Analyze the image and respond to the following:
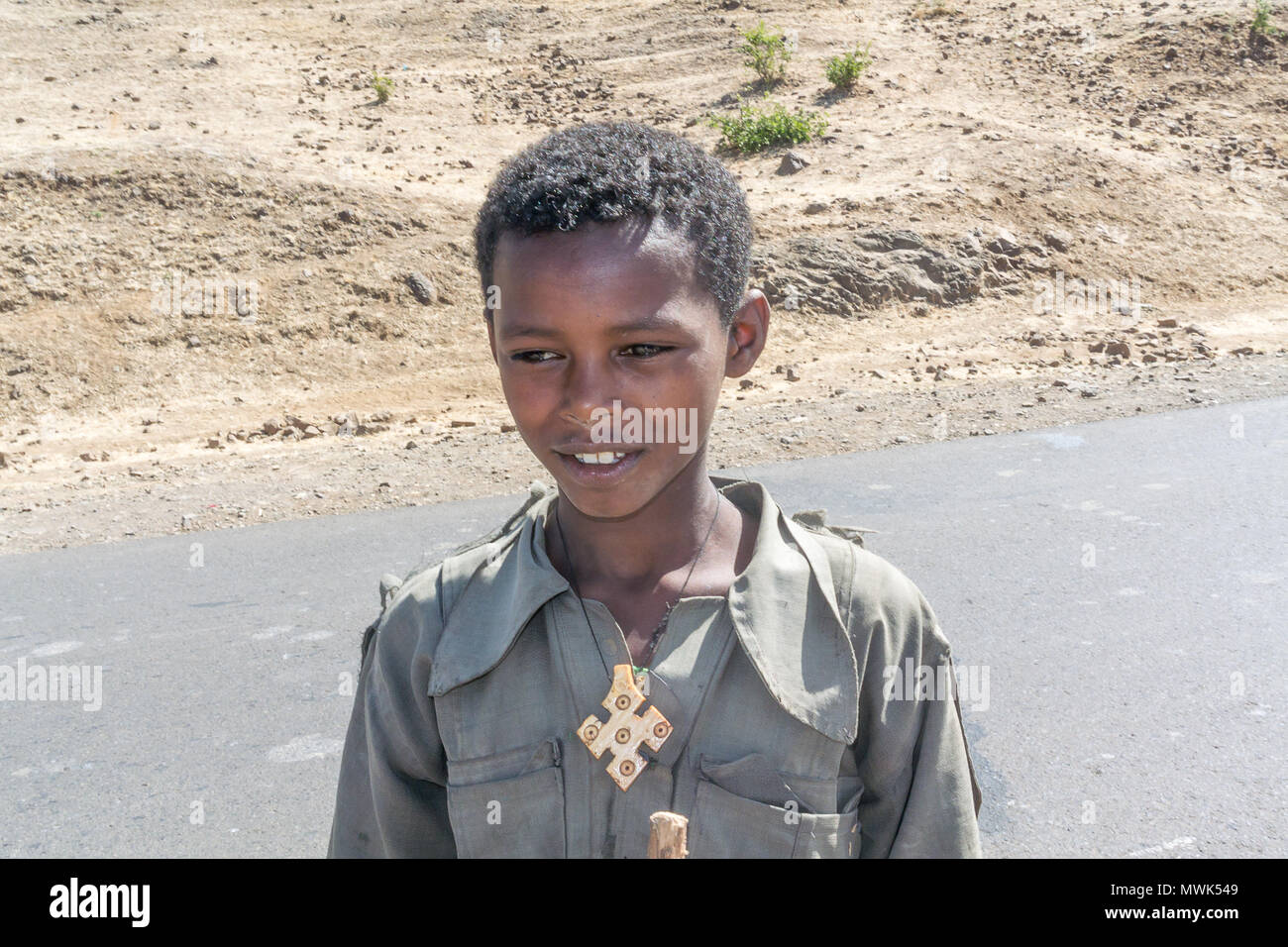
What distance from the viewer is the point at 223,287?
11016 millimetres

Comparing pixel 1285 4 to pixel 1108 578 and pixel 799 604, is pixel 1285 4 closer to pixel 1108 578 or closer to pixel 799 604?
pixel 1108 578

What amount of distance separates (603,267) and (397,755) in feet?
2.23

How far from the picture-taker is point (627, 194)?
4.95ft

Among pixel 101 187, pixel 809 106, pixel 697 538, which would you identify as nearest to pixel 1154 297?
pixel 809 106

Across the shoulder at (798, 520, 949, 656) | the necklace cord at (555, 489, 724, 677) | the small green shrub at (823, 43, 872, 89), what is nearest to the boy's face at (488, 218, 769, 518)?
the necklace cord at (555, 489, 724, 677)

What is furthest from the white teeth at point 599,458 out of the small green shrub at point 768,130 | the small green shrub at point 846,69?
the small green shrub at point 846,69

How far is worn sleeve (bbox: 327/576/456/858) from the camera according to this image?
60.8 inches

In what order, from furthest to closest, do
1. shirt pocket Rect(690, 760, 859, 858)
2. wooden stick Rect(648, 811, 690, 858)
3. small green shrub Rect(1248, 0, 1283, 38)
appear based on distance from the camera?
small green shrub Rect(1248, 0, 1283, 38) → shirt pocket Rect(690, 760, 859, 858) → wooden stick Rect(648, 811, 690, 858)

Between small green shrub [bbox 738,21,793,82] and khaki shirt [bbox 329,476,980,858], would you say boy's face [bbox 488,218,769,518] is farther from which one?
small green shrub [bbox 738,21,793,82]

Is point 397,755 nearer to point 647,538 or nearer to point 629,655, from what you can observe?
point 629,655

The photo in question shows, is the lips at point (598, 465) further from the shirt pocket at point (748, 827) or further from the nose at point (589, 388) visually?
the shirt pocket at point (748, 827)

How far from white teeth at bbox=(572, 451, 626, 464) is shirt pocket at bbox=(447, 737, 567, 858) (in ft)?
1.19

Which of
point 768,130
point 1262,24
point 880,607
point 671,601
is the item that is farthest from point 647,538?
point 1262,24
